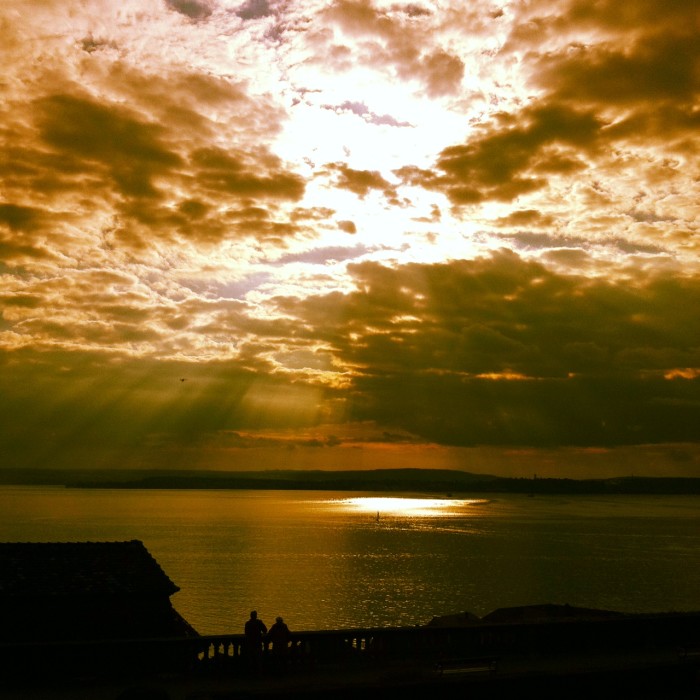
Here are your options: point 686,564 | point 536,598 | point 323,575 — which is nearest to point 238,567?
point 323,575

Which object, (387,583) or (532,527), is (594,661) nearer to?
(387,583)

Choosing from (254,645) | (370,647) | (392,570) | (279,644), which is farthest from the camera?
(392,570)

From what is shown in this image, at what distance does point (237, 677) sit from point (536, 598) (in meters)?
64.8

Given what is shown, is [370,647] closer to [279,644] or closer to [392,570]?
[279,644]

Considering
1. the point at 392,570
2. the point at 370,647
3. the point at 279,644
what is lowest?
the point at 392,570

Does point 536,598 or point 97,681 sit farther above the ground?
point 97,681

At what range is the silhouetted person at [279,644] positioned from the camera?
16250 mm

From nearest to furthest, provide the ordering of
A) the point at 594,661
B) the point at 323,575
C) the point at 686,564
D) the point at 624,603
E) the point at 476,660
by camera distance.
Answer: the point at 476,660 < the point at 594,661 < the point at 624,603 < the point at 323,575 < the point at 686,564

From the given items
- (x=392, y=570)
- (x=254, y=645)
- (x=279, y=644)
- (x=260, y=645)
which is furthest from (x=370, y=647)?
(x=392, y=570)

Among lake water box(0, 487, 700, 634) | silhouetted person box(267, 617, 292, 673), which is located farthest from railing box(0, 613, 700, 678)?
lake water box(0, 487, 700, 634)

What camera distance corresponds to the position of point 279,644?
16594 mm

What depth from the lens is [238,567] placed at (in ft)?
321

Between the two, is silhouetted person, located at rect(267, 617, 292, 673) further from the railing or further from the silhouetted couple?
the railing

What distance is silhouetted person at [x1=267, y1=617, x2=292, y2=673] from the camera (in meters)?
16.2
